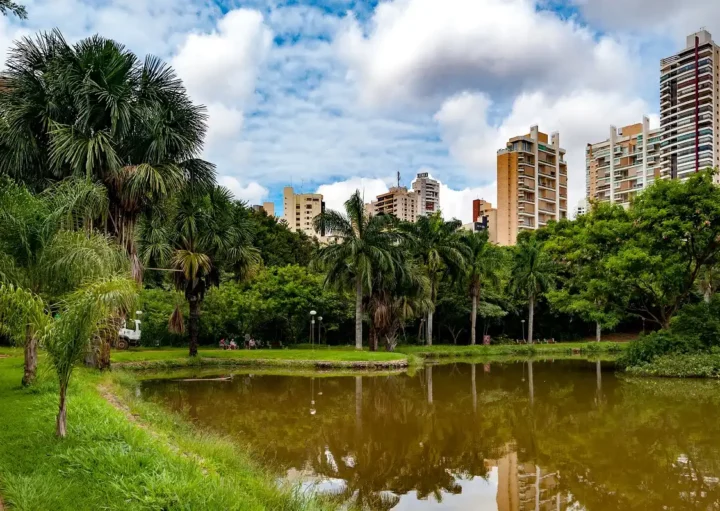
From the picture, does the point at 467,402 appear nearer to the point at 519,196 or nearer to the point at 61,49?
the point at 61,49

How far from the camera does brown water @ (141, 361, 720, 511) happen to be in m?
7.78

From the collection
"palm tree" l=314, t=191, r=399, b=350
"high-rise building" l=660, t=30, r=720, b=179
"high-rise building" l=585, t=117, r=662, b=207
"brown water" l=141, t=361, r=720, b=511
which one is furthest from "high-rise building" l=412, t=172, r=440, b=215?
"brown water" l=141, t=361, r=720, b=511

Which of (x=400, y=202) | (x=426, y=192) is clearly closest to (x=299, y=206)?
(x=400, y=202)

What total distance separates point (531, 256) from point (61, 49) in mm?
32403

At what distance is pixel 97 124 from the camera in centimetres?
1605

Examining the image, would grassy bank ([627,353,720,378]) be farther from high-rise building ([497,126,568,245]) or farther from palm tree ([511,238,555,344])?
high-rise building ([497,126,568,245])

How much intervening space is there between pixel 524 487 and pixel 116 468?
5.74m

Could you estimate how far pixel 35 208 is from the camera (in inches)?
394

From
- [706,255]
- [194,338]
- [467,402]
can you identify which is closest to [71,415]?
[467,402]

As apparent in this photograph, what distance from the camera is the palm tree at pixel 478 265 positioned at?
3612 cm

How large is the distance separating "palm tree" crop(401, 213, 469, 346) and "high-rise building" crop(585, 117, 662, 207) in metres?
45.1

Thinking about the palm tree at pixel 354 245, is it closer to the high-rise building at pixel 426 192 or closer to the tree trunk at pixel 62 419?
the tree trunk at pixel 62 419

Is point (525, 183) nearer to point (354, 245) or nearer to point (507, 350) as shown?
point (507, 350)

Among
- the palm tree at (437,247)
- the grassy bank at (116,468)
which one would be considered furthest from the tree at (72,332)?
the palm tree at (437,247)
